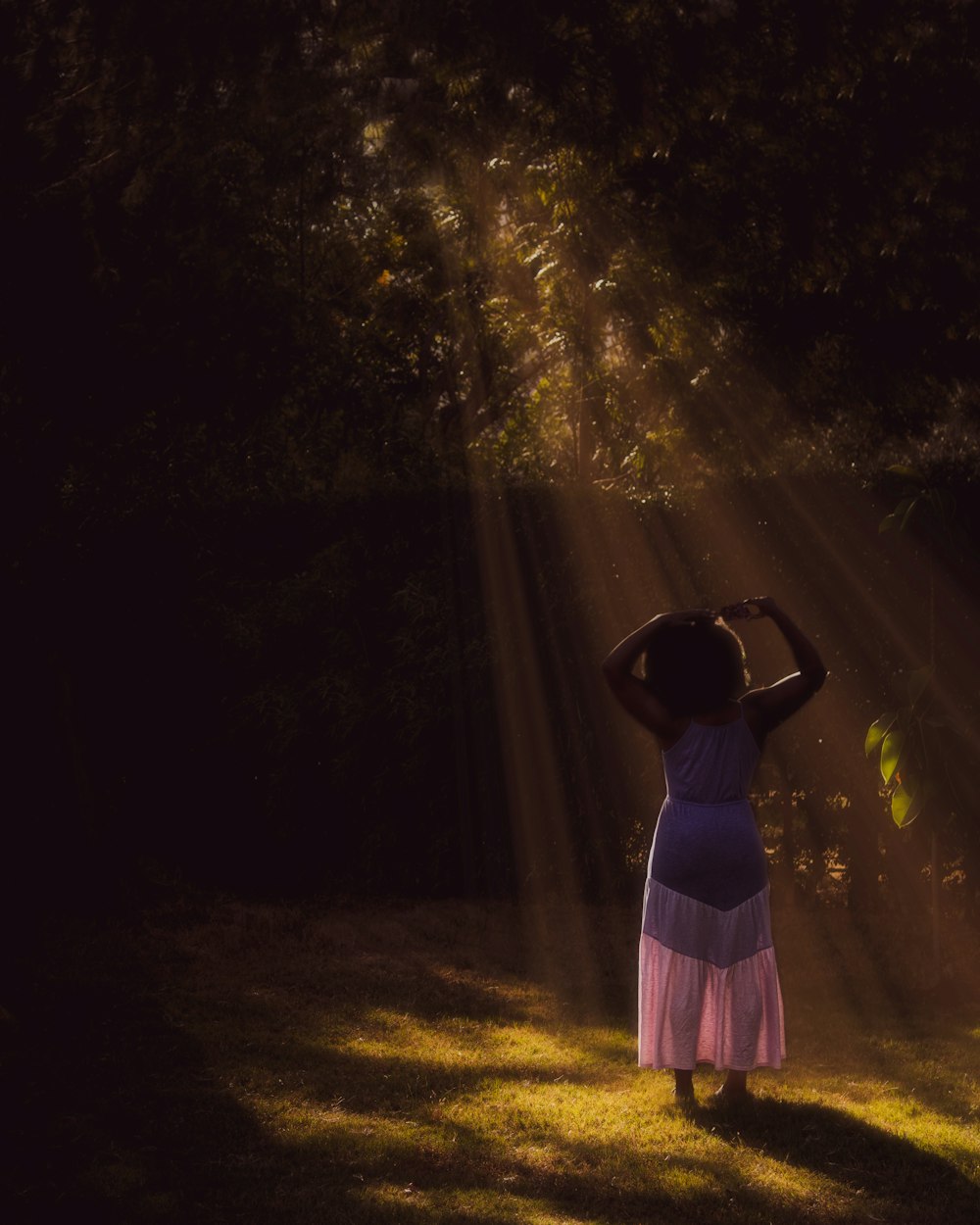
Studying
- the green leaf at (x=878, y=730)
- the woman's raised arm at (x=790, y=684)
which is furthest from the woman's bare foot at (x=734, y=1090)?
the green leaf at (x=878, y=730)

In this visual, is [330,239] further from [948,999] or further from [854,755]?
[948,999]

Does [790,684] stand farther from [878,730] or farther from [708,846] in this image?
[878,730]

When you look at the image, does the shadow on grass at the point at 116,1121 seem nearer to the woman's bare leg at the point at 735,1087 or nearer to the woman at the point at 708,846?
the woman at the point at 708,846

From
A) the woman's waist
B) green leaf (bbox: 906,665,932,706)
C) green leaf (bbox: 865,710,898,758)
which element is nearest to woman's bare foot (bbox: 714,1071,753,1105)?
the woman's waist

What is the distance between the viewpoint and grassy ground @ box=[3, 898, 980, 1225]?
14.9ft

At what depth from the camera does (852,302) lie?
13.4 metres

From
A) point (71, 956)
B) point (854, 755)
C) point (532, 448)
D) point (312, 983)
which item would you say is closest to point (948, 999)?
point (854, 755)

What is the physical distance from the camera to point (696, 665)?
5141 millimetres

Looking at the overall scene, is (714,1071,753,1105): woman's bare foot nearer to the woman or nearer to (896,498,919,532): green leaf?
the woman

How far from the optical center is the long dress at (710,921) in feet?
16.9

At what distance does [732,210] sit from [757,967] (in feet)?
24.6

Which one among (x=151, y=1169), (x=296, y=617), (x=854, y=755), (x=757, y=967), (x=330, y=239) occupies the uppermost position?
(x=330, y=239)

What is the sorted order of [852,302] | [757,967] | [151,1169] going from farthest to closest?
[852,302] < [757,967] < [151,1169]

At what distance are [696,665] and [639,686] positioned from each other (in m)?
0.25
